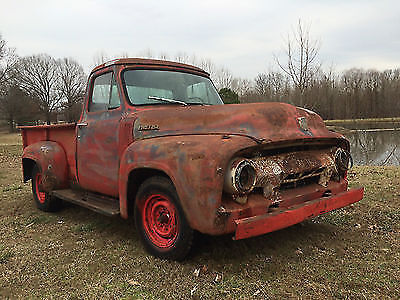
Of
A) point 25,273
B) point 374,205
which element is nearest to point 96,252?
point 25,273

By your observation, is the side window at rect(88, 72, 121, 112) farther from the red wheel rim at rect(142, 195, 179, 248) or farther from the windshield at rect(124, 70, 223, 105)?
the red wheel rim at rect(142, 195, 179, 248)

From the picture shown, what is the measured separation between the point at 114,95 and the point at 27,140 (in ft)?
8.71

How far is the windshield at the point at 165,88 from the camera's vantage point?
3.86 m

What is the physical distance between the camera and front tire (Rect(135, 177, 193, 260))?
2.93 m

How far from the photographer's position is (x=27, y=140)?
18.7 feet

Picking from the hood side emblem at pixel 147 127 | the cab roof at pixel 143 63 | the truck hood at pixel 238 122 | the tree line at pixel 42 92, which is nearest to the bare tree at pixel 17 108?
the tree line at pixel 42 92

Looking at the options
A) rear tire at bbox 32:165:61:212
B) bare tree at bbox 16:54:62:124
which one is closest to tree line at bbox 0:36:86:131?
bare tree at bbox 16:54:62:124

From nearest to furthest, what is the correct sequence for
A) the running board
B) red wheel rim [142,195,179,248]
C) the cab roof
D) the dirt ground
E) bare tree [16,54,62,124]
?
the dirt ground, red wheel rim [142,195,179,248], the running board, the cab roof, bare tree [16,54,62,124]

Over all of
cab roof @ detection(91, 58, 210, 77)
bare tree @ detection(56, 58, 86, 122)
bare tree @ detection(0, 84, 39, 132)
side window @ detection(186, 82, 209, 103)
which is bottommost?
side window @ detection(186, 82, 209, 103)

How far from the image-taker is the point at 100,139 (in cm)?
400

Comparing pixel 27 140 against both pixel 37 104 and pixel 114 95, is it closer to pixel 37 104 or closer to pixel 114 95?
pixel 114 95

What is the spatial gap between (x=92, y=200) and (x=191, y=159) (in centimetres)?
205

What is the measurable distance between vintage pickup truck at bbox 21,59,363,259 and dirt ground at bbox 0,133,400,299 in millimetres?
281

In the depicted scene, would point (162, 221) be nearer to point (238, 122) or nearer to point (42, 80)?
point (238, 122)
